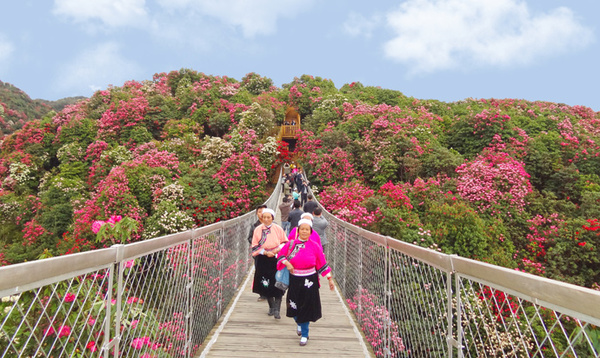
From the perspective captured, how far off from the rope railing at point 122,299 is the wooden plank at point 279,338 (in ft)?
0.95

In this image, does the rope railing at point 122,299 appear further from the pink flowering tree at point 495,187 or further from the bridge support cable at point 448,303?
the pink flowering tree at point 495,187

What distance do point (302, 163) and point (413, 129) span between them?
267 inches

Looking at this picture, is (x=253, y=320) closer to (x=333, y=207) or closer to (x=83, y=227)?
(x=333, y=207)

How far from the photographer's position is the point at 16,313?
193cm

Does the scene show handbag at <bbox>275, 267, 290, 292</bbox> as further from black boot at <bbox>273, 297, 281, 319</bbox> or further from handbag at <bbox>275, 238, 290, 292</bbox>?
black boot at <bbox>273, 297, 281, 319</bbox>

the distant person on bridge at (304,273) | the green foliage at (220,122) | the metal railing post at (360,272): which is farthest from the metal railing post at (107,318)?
the green foliage at (220,122)

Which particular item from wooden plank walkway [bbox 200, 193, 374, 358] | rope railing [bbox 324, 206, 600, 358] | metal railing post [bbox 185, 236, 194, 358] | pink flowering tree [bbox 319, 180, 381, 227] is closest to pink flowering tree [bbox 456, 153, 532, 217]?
pink flowering tree [bbox 319, 180, 381, 227]

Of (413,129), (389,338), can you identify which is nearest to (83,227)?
(389,338)

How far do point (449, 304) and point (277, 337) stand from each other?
2.35 meters

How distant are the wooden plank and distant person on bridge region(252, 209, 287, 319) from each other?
282 mm

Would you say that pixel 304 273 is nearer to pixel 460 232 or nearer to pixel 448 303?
pixel 448 303

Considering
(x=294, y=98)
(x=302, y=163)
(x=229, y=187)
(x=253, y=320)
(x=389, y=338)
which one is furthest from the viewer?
(x=294, y=98)

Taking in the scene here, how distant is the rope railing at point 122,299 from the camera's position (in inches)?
49.9

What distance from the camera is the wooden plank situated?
3.21 m
